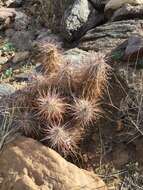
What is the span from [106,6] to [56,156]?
3156 millimetres

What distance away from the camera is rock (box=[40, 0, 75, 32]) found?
25.6 ft

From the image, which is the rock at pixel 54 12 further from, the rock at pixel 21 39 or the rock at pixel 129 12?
the rock at pixel 129 12

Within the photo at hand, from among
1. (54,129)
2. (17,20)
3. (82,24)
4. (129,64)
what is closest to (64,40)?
(82,24)

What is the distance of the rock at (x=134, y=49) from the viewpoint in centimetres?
493

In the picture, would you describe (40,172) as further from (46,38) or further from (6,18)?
(6,18)

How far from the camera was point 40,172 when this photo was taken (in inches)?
166

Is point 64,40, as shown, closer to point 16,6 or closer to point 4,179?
point 16,6

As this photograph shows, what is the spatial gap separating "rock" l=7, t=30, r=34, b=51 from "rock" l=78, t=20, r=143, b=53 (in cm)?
155

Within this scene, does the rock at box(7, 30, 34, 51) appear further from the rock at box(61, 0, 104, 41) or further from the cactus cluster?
the cactus cluster

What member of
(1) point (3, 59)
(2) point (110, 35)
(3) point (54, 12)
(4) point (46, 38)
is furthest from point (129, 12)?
(1) point (3, 59)

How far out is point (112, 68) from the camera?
16.2 ft

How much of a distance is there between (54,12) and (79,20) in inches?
37.8

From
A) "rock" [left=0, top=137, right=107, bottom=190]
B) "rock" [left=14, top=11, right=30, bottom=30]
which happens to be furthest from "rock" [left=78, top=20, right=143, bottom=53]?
"rock" [left=14, top=11, right=30, bottom=30]

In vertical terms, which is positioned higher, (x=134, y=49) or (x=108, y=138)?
(x=134, y=49)
